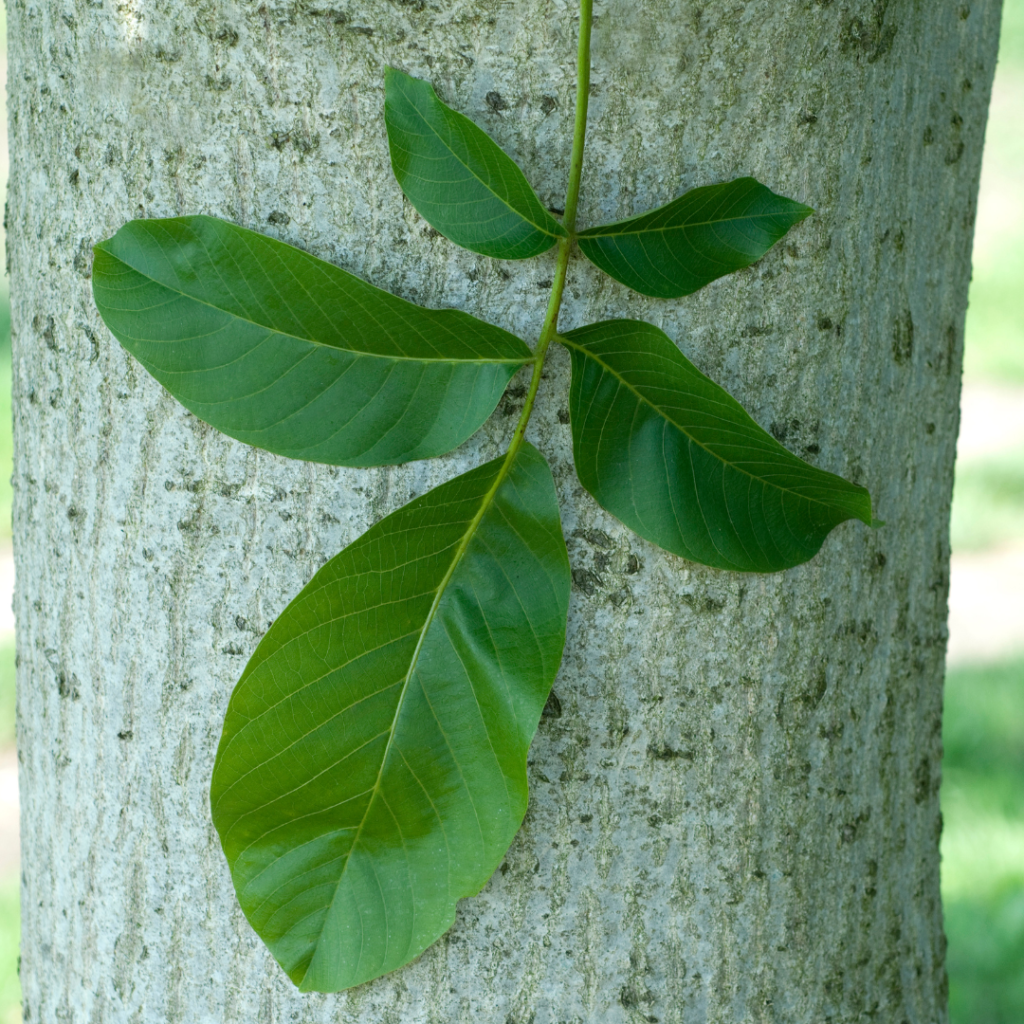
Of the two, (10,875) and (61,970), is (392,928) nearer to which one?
(61,970)

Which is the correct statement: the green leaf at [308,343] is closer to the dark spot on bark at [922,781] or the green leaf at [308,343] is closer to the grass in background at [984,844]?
the dark spot on bark at [922,781]

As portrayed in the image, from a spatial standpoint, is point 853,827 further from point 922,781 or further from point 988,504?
point 988,504

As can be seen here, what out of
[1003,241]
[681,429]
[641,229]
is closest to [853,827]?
[681,429]

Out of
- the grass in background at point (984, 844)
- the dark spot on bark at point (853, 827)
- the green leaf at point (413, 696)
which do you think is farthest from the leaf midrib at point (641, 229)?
the grass in background at point (984, 844)

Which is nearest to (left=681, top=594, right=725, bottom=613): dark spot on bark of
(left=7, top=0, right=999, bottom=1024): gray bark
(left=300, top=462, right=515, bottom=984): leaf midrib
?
(left=7, top=0, right=999, bottom=1024): gray bark

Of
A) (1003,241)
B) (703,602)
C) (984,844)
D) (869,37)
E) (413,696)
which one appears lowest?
(413,696)

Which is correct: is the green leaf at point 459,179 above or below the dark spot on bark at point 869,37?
below

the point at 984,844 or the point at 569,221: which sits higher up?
the point at 984,844
